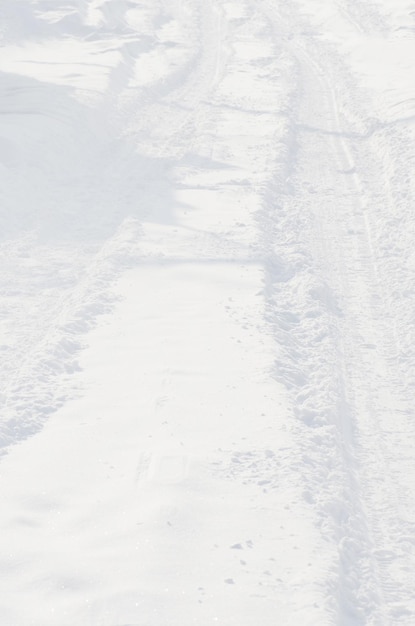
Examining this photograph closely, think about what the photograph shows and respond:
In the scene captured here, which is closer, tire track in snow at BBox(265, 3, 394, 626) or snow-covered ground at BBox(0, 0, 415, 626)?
snow-covered ground at BBox(0, 0, 415, 626)

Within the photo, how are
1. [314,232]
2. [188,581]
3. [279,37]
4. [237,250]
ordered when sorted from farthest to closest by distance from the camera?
[279,37], [314,232], [237,250], [188,581]

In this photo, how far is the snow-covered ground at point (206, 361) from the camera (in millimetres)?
4445

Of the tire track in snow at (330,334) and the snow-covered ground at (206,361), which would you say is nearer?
the snow-covered ground at (206,361)

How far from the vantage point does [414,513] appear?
504cm

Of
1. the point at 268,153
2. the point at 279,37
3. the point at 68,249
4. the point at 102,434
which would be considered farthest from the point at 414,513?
the point at 279,37

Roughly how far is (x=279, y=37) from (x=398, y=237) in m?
13.9

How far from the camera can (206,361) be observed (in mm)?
6738

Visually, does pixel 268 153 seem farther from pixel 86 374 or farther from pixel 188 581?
pixel 188 581

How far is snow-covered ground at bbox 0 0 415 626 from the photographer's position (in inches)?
175

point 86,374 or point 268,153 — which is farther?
point 268,153

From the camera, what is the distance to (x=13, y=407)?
5992mm

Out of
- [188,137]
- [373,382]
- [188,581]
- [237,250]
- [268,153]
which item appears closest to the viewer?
[188,581]

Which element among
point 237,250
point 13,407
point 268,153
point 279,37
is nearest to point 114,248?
point 237,250

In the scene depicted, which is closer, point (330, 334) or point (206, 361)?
point (206, 361)
